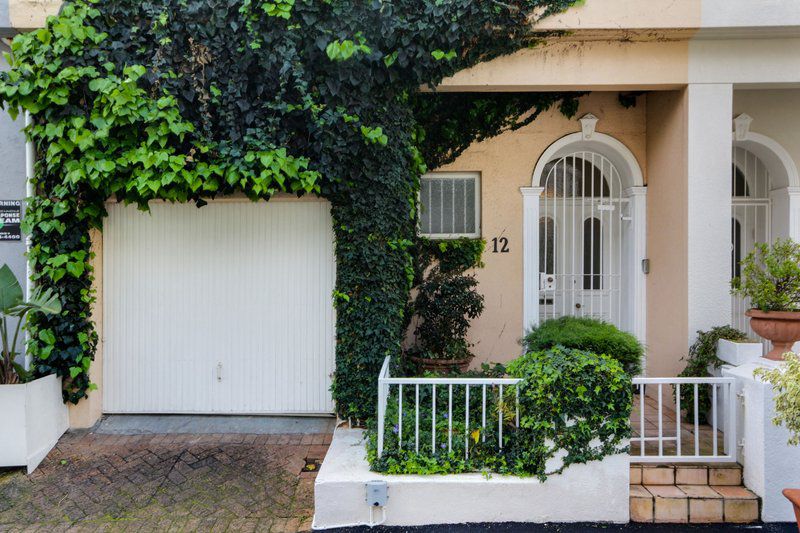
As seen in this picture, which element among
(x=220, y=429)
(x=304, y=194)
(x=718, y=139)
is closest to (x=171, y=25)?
(x=304, y=194)

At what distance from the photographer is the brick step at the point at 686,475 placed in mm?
3701

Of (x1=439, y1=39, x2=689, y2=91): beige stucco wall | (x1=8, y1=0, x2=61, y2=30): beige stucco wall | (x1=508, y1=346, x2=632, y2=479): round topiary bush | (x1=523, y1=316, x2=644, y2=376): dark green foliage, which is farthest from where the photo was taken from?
(x1=439, y1=39, x2=689, y2=91): beige stucco wall

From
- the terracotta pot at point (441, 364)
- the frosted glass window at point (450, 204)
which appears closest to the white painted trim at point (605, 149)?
the frosted glass window at point (450, 204)

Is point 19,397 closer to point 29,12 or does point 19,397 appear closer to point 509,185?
point 29,12

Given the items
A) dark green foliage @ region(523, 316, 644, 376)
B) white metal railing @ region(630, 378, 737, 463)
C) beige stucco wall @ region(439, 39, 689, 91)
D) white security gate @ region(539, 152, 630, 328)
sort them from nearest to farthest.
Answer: white metal railing @ region(630, 378, 737, 463), dark green foliage @ region(523, 316, 644, 376), beige stucco wall @ region(439, 39, 689, 91), white security gate @ region(539, 152, 630, 328)

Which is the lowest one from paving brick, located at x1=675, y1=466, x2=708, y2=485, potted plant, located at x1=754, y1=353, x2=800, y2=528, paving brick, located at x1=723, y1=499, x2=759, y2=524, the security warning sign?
paving brick, located at x1=723, y1=499, x2=759, y2=524

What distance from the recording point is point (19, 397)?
410cm

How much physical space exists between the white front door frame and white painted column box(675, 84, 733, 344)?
3.36 ft

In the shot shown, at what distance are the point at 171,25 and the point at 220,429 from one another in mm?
3959

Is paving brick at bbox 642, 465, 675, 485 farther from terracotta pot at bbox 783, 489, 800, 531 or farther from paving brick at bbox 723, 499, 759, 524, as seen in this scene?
terracotta pot at bbox 783, 489, 800, 531

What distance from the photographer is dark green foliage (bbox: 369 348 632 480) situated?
3.44 m

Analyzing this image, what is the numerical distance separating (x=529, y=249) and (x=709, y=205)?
1.92 meters

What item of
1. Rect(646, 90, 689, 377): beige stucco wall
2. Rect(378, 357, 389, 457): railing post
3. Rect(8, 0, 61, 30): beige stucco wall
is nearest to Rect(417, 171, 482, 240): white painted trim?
Rect(646, 90, 689, 377): beige stucco wall

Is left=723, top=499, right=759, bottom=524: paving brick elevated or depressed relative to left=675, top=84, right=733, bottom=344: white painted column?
depressed
